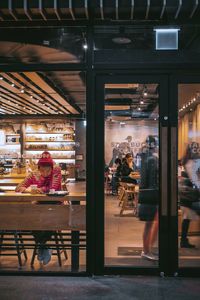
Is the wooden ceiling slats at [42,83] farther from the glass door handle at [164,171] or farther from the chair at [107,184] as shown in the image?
the glass door handle at [164,171]

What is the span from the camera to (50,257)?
6035 millimetres

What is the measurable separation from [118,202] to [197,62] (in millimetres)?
2147

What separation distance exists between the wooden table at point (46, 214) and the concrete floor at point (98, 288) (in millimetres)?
519

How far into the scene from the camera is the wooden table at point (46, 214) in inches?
233

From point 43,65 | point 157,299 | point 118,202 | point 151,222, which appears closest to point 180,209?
point 151,222

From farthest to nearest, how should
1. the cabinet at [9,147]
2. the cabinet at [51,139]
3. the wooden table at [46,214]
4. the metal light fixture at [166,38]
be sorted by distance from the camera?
the cabinet at [51,139]
the cabinet at [9,147]
the wooden table at [46,214]
the metal light fixture at [166,38]

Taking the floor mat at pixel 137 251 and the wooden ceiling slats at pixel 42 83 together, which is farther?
the wooden ceiling slats at pixel 42 83

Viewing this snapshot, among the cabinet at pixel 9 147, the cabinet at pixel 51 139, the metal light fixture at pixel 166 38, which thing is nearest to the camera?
the metal light fixture at pixel 166 38

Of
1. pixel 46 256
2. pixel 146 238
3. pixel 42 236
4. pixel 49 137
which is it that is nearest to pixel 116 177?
pixel 146 238

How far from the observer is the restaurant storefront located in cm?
572

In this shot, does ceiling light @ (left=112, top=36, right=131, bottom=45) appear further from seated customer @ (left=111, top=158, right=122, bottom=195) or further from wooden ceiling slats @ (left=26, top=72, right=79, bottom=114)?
seated customer @ (left=111, top=158, right=122, bottom=195)

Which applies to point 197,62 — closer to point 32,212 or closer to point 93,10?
point 93,10

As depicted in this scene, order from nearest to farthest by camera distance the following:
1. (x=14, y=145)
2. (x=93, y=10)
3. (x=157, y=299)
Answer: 1. (x=157, y=299)
2. (x=93, y=10)
3. (x=14, y=145)

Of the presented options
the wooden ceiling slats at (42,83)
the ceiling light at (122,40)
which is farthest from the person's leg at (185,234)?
the wooden ceiling slats at (42,83)
